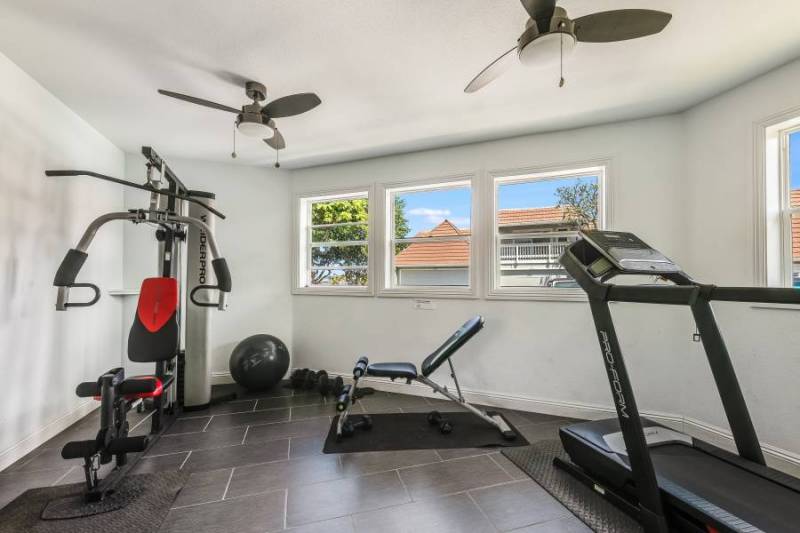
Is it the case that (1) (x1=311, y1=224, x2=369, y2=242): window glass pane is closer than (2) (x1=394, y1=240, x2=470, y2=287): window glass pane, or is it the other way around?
(2) (x1=394, y1=240, x2=470, y2=287): window glass pane

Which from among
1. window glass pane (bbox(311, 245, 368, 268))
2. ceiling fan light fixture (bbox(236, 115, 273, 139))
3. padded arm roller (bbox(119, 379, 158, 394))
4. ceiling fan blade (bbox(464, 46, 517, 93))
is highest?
ceiling fan blade (bbox(464, 46, 517, 93))

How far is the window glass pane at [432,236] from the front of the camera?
3529 millimetres

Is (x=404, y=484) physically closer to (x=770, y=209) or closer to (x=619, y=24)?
(x=619, y=24)

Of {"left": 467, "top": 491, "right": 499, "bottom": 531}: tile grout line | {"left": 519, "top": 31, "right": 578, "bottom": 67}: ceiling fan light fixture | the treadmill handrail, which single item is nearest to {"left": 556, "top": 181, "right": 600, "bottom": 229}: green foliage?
the treadmill handrail

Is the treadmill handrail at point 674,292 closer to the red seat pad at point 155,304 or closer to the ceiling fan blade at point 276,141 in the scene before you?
the ceiling fan blade at point 276,141

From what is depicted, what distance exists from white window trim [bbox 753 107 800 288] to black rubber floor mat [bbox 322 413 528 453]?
1978 mm

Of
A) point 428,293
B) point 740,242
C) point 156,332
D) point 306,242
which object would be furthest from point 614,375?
point 306,242

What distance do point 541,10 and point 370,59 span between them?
108cm

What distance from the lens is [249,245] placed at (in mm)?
4035

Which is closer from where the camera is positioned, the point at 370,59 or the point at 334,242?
the point at 370,59

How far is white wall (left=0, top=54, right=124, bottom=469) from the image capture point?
213cm

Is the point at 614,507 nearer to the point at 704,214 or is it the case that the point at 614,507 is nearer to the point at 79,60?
the point at 704,214

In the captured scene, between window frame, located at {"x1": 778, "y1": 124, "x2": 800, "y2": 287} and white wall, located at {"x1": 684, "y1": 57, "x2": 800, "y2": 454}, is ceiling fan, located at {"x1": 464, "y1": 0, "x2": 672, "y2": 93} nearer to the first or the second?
white wall, located at {"x1": 684, "y1": 57, "x2": 800, "y2": 454}

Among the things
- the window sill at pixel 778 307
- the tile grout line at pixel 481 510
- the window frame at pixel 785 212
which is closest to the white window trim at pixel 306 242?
the tile grout line at pixel 481 510
